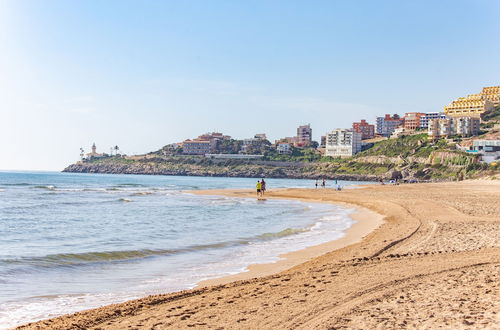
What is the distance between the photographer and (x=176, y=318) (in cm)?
689

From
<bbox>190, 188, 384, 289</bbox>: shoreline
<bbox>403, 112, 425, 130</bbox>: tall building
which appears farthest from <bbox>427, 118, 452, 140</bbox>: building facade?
<bbox>190, 188, 384, 289</bbox>: shoreline

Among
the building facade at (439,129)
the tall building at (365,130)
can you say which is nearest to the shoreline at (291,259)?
the building facade at (439,129)

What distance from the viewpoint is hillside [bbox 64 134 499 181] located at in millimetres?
98125

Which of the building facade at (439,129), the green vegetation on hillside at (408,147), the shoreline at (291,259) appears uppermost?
the building facade at (439,129)

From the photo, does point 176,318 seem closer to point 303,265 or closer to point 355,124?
point 303,265

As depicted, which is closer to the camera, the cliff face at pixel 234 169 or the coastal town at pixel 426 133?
the coastal town at pixel 426 133

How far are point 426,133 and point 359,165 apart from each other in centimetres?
2157

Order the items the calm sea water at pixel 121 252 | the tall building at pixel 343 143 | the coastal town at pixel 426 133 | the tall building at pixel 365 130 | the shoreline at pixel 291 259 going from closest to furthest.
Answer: the calm sea water at pixel 121 252 → the shoreline at pixel 291 259 → the coastal town at pixel 426 133 → the tall building at pixel 343 143 → the tall building at pixel 365 130

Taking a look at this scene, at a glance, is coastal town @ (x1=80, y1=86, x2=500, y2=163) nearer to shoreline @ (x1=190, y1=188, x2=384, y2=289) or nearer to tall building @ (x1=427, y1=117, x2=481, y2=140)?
tall building @ (x1=427, y1=117, x2=481, y2=140)

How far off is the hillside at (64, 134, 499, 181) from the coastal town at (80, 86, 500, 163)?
3701 millimetres

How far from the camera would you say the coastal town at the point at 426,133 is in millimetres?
111500

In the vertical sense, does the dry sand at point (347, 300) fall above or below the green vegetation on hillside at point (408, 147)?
below

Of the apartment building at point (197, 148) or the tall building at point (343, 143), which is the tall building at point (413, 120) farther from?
the apartment building at point (197, 148)

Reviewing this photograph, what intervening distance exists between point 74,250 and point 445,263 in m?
10.5
